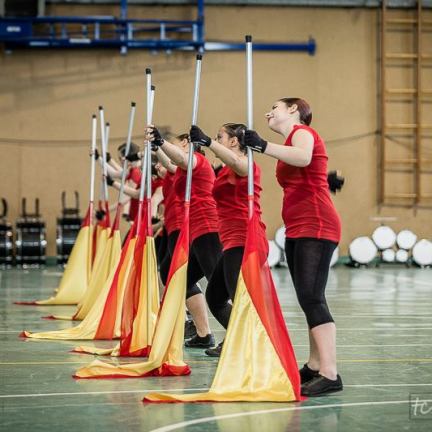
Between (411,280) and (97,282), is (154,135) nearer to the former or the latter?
(97,282)

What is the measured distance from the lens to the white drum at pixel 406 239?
19.4 m

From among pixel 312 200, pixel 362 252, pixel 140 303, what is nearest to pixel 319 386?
pixel 312 200

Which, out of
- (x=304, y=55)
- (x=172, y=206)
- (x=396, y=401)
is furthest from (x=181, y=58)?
(x=396, y=401)

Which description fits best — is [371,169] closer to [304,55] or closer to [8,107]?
[304,55]

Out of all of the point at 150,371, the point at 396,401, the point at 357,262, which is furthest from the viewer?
the point at 357,262

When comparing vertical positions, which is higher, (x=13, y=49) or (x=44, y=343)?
(x=13, y=49)

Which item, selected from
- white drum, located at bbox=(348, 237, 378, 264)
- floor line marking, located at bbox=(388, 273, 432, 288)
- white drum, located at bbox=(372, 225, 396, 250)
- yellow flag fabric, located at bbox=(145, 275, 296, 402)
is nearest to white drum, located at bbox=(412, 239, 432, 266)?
white drum, located at bbox=(372, 225, 396, 250)

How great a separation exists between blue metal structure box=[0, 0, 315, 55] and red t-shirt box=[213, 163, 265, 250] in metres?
12.6

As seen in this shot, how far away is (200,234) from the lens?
23.9ft

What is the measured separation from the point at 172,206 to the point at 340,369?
2216 mm

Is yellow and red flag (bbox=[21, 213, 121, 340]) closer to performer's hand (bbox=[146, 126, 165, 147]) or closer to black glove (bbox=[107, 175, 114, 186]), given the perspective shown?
performer's hand (bbox=[146, 126, 165, 147])

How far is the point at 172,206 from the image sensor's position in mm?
7887

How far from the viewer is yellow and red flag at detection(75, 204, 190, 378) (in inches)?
234

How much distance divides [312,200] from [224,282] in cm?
147
